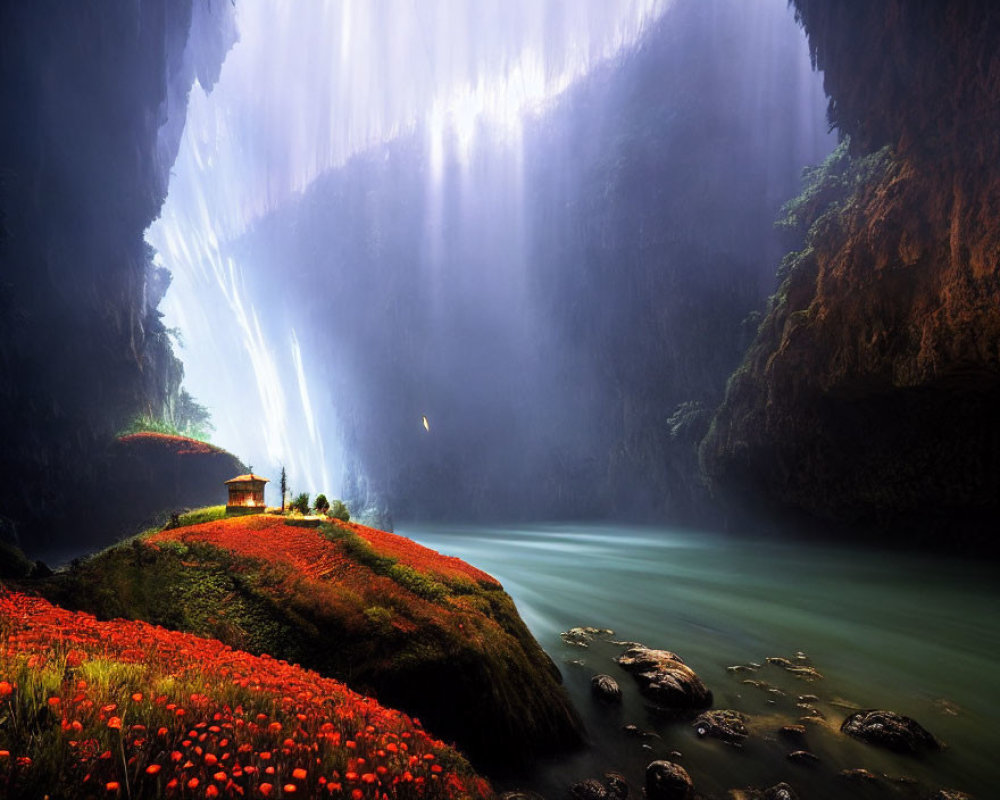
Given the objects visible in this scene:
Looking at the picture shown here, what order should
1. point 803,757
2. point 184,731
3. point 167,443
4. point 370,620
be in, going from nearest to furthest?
point 184,731 → point 803,757 → point 370,620 → point 167,443

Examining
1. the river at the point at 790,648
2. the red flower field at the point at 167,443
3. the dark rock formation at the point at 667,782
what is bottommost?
the river at the point at 790,648

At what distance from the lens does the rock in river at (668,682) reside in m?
6.62

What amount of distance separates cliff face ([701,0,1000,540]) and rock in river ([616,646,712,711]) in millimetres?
11919

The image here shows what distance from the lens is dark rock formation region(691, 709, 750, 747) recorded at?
5738mm

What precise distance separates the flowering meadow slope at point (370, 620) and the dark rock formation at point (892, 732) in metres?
3.66

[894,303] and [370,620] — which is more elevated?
[894,303]

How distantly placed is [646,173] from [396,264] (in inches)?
1481

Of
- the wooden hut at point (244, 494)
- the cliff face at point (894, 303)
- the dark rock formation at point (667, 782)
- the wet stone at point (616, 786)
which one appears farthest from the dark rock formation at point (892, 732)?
the wooden hut at point (244, 494)

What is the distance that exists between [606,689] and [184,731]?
583 cm

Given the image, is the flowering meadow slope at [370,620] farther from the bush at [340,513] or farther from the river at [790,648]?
the bush at [340,513]

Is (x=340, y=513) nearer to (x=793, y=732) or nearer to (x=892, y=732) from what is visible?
(x=793, y=732)

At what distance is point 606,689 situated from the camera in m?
6.93

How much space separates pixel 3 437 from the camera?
930 inches

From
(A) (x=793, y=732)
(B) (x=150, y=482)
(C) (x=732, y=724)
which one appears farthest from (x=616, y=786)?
(B) (x=150, y=482)
